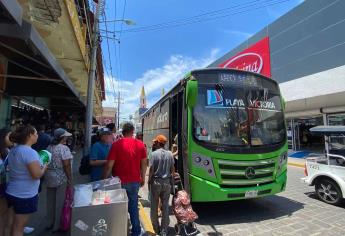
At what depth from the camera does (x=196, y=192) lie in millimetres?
5848

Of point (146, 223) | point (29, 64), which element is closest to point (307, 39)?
point (29, 64)

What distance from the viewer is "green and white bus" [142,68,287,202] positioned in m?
5.92

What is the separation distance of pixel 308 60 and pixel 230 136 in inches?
546

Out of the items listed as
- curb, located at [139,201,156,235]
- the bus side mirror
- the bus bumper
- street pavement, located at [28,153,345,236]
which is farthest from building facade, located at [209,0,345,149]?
curb, located at [139,201,156,235]

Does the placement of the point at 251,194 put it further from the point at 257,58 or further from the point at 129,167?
the point at 257,58

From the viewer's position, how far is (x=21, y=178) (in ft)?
12.2

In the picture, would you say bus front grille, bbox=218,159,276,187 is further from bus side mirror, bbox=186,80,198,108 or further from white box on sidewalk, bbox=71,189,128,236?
white box on sidewalk, bbox=71,189,128,236

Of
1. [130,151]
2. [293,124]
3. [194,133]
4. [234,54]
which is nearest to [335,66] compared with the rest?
[293,124]

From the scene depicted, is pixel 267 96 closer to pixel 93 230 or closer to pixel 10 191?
pixel 93 230

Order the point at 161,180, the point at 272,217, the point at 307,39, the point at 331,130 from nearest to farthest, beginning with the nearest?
the point at 161,180 < the point at 272,217 < the point at 331,130 < the point at 307,39

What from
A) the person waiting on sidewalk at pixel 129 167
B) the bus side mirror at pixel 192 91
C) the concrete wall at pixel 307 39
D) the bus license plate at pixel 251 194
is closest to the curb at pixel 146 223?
the person waiting on sidewalk at pixel 129 167

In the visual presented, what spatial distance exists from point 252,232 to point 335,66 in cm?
1349

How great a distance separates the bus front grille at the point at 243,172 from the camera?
5953mm

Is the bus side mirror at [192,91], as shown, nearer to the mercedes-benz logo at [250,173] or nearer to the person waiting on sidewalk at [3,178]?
the mercedes-benz logo at [250,173]
